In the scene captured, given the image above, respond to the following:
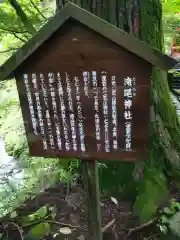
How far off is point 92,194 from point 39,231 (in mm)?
794

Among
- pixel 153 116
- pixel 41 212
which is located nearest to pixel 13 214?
pixel 41 212

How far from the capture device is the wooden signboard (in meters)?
1.52

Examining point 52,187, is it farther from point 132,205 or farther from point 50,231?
point 132,205

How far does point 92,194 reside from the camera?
1.89 metres

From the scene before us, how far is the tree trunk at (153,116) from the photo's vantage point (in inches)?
87.6

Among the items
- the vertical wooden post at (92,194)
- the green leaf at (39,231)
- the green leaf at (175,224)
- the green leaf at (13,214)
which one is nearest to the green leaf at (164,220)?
the green leaf at (175,224)

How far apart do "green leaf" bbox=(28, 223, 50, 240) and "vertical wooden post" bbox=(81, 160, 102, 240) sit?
1.78ft

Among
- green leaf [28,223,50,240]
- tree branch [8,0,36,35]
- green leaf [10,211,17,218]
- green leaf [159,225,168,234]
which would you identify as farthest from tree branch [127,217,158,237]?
tree branch [8,0,36,35]

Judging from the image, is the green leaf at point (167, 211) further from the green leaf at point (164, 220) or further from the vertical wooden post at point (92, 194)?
the vertical wooden post at point (92, 194)

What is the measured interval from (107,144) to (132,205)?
112 centimetres

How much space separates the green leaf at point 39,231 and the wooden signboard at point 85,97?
0.95m

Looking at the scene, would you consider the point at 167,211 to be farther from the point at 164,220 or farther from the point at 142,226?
the point at 142,226

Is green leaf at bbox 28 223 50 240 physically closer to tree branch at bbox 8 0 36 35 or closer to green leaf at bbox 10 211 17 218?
green leaf at bbox 10 211 17 218

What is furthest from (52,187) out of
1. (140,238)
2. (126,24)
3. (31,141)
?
(126,24)
